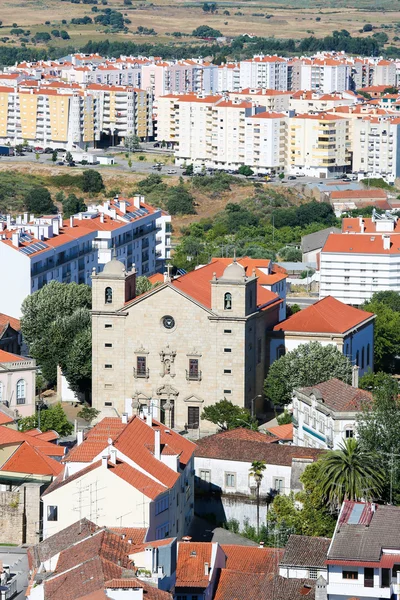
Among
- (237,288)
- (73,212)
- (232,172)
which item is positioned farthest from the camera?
(232,172)

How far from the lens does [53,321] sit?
84188mm

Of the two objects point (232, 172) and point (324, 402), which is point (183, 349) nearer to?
point (324, 402)

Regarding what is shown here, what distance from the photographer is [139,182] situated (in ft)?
555

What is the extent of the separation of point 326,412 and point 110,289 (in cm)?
1448

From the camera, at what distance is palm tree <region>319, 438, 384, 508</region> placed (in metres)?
59.2

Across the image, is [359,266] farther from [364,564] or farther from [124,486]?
[364,564]

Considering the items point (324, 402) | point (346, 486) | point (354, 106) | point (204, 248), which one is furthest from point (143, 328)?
point (354, 106)

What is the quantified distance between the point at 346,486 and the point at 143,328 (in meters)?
20.4

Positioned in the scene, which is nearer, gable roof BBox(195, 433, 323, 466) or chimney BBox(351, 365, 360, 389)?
gable roof BBox(195, 433, 323, 466)

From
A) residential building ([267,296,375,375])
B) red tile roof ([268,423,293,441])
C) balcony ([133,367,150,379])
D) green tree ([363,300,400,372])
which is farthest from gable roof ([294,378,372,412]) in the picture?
green tree ([363,300,400,372])

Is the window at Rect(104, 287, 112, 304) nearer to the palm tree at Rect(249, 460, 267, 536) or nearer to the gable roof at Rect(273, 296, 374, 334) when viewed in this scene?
the gable roof at Rect(273, 296, 374, 334)

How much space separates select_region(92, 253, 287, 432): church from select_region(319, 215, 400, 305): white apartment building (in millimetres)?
34462

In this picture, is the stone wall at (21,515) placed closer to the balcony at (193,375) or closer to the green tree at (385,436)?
the green tree at (385,436)

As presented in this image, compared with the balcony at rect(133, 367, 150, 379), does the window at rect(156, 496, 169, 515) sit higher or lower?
higher
